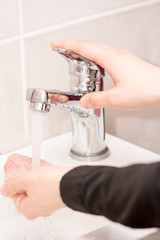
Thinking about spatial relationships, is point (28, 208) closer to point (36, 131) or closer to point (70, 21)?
point (36, 131)

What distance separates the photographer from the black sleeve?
363 millimetres

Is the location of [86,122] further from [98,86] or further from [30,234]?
[30,234]

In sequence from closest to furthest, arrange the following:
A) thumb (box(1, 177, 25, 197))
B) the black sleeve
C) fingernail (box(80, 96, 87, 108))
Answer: the black sleeve → thumb (box(1, 177, 25, 197)) → fingernail (box(80, 96, 87, 108))

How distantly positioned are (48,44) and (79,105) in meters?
0.14

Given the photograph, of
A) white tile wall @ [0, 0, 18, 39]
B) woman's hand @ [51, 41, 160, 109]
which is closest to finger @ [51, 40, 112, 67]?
woman's hand @ [51, 41, 160, 109]

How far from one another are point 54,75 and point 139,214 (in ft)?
1.30

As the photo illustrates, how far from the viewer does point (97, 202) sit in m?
0.39

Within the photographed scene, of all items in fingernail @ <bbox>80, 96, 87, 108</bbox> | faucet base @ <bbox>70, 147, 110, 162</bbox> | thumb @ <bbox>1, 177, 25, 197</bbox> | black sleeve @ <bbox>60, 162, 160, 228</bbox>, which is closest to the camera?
black sleeve @ <bbox>60, 162, 160, 228</bbox>

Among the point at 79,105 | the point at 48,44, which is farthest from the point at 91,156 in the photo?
the point at 48,44

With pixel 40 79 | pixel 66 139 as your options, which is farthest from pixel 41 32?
pixel 66 139

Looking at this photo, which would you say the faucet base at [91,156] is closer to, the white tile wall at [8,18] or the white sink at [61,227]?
the white sink at [61,227]

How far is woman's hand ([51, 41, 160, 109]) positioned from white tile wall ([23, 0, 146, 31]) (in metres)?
0.12

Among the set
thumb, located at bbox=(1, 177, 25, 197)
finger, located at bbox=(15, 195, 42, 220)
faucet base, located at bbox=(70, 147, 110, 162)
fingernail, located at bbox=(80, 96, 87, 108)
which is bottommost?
faucet base, located at bbox=(70, 147, 110, 162)

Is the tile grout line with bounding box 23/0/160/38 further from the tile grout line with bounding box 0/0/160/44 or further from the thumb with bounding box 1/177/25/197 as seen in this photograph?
the thumb with bounding box 1/177/25/197
